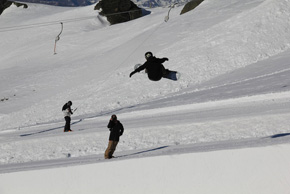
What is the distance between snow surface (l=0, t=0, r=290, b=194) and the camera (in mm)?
9133

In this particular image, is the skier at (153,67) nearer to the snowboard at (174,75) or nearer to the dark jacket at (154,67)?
the dark jacket at (154,67)

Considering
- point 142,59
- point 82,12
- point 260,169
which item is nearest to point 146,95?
point 142,59

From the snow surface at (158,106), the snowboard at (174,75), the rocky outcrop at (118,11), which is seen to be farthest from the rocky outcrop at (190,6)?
the snowboard at (174,75)

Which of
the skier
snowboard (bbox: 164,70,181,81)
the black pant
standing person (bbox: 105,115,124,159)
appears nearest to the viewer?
the skier

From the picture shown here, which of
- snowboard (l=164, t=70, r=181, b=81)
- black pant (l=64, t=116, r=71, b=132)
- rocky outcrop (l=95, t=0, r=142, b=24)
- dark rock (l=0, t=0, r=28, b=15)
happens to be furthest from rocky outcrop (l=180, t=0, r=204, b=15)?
dark rock (l=0, t=0, r=28, b=15)

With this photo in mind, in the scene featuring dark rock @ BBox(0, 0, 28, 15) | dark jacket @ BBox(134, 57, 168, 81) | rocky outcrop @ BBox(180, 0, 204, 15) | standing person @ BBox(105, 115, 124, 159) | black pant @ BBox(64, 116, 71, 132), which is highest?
dark rock @ BBox(0, 0, 28, 15)

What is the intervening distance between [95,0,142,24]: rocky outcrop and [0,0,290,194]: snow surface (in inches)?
99.3

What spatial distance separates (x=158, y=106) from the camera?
1797 cm

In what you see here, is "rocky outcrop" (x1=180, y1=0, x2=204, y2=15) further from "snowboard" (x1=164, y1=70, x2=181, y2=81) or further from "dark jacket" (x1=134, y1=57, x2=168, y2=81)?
"dark jacket" (x1=134, y1=57, x2=168, y2=81)

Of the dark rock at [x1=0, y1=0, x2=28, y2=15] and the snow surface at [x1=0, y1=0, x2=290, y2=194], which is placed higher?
the dark rock at [x1=0, y1=0, x2=28, y2=15]

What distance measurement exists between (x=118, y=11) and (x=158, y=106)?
92.9 ft

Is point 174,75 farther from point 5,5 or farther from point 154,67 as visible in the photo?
point 5,5

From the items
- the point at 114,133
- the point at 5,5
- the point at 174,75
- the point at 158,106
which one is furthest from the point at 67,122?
the point at 5,5

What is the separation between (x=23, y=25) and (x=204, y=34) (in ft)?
91.5
